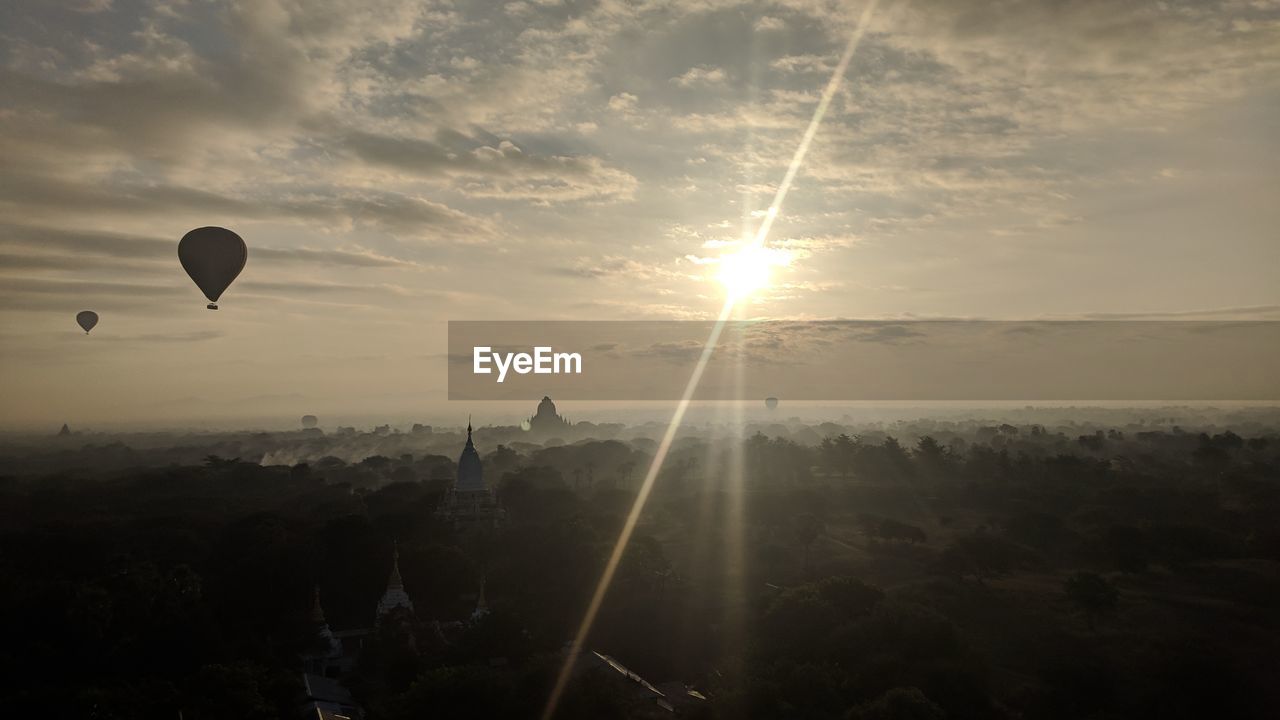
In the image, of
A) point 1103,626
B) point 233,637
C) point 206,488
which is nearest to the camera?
point 233,637

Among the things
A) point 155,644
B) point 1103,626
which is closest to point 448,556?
point 155,644

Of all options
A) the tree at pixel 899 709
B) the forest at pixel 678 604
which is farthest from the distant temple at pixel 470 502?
the tree at pixel 899 709

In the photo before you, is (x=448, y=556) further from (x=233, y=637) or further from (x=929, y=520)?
(x=929, y=520)

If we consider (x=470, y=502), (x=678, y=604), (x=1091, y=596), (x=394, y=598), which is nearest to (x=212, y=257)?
(x=394, y=598)

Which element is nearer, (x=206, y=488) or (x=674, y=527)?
(x=674, y=527)

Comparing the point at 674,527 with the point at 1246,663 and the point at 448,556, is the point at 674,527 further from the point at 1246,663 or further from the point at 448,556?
the point at 1246,663

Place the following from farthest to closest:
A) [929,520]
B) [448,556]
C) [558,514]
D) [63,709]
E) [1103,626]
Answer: [929,520] → [558,514] → [448,556] → [1103,626] → [63,709]

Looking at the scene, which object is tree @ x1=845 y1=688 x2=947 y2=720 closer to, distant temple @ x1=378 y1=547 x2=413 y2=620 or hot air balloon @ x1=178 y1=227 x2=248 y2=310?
distant temple @ x1=378 y1=547 x2=413 y2=620
